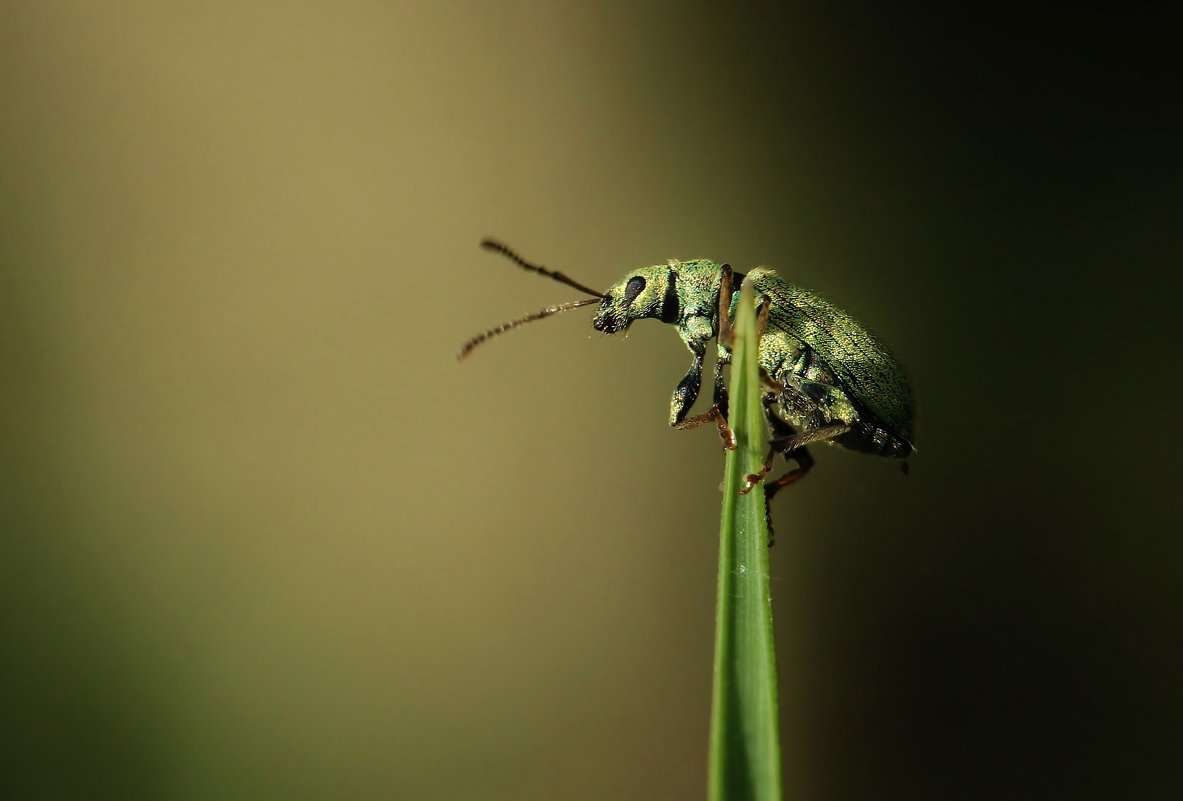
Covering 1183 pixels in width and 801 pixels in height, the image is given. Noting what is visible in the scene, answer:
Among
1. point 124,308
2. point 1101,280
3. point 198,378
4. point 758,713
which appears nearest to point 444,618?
point 198,378

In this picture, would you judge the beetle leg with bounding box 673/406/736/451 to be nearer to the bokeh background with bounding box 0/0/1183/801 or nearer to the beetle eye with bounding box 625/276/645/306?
the beetle eye with bounding box 625/276/645/306

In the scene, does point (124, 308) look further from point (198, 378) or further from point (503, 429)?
point (503, 429)

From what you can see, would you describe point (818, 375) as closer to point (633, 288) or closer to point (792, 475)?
point (792, 475)

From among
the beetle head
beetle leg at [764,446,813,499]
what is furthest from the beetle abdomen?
the beetle head

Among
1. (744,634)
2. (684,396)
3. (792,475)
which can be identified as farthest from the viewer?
(684,396)

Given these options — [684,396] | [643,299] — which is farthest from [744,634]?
[643,299]

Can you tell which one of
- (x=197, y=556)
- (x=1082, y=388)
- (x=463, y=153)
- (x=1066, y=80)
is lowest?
(x=197, y=556)
